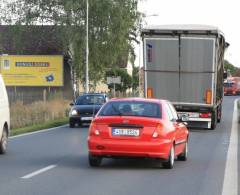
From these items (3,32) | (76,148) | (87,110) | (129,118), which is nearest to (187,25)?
(87,110)

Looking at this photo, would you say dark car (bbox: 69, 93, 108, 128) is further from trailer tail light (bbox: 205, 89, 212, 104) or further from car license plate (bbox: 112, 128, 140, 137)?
car license plate (bbox: 112, 128, 140, 137)

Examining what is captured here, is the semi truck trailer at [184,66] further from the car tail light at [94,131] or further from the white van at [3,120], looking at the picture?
the car tail light at [94,131]

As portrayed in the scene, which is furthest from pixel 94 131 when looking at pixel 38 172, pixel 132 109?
pixel 38 172

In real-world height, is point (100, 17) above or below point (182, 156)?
above

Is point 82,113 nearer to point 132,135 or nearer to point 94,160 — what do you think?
point 94,160

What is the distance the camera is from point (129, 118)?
14.4 meters

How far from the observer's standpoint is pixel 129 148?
46.7 feet

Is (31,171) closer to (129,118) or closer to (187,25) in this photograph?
(129,118)

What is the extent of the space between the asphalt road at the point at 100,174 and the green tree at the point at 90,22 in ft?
127

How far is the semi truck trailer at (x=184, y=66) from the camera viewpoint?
1089 inches

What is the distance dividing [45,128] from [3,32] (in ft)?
116

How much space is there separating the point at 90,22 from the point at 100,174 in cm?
4672

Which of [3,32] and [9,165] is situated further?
[3,32]

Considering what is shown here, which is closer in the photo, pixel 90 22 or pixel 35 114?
pixel 35 114
